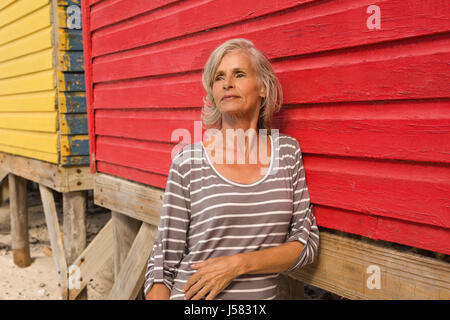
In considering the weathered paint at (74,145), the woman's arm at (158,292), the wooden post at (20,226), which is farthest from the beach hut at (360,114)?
the wooden post at (20,226)

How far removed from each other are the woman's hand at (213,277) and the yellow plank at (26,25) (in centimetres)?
406

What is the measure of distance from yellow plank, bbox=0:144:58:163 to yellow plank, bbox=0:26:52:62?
127 cm

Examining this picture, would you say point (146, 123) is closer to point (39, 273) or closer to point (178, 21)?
point (178, 21)

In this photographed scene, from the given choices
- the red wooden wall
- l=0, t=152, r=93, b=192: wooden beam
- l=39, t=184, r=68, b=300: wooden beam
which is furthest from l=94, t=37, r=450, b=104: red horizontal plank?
l=39, t=184, r=68, b=300: wooden beam

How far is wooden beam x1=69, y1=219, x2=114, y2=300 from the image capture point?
468 cm

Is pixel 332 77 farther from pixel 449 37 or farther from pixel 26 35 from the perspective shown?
pixel 26 35

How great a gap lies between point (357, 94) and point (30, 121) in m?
4.66

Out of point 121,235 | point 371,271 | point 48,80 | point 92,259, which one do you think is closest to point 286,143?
point 371,271

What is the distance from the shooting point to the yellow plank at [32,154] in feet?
16.0

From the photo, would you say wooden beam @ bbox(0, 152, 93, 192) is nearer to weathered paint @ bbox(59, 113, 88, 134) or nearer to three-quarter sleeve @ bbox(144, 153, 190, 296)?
weathered paint @ bbox(59, 113, 88, 134)

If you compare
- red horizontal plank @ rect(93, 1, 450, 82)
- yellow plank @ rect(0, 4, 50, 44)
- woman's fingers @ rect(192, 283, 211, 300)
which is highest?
yellow plank @ rect(0, 4, 50, 44)
